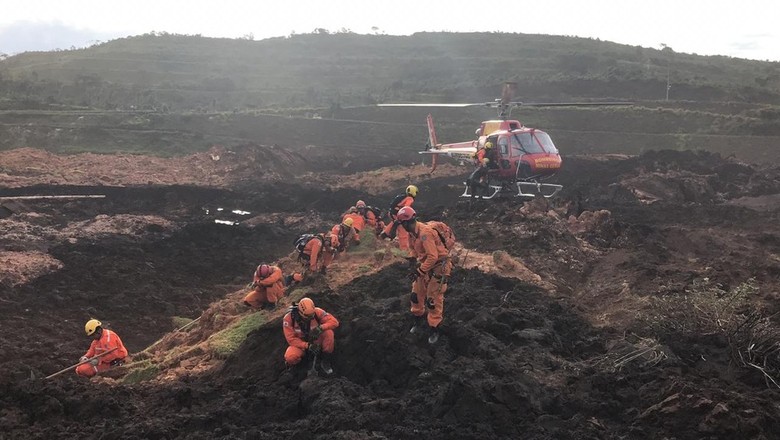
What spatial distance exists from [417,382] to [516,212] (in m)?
9.46

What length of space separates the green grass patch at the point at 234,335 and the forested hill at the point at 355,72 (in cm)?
3085

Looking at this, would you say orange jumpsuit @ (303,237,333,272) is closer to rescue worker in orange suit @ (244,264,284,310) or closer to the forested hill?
rescue worker in orange suit @ (244,264,284,310)

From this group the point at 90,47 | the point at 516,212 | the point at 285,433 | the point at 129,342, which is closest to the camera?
the point at 285,433

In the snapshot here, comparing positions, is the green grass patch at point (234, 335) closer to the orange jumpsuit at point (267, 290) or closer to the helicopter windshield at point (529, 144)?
the orange jumpsuit at point (267, 290)

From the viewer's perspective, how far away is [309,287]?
12.4 m

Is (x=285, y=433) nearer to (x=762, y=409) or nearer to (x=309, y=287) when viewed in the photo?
(x=762, y=409)

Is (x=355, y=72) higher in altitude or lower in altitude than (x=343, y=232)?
higher

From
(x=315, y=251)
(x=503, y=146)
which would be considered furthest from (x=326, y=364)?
(x=503, y=146)

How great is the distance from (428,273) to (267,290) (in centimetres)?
403

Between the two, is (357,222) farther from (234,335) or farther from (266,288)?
Result: (234,335)

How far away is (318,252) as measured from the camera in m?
13.1

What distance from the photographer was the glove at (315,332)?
28.0 feet

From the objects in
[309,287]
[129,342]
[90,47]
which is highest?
[90,47]

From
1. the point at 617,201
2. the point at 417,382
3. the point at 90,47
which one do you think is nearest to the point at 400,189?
the point at 617,201
